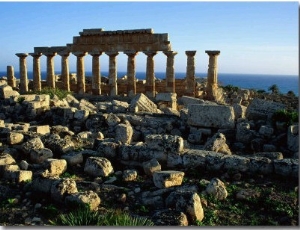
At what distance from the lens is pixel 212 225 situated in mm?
6957

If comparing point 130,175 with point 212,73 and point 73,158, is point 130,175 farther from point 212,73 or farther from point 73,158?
point 212,73

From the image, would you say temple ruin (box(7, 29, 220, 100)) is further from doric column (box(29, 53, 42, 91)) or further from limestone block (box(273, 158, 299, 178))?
limestone block (box(273, 158, 299, 178))

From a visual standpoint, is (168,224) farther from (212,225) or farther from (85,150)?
(85,150)

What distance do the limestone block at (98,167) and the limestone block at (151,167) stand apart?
33.0 inches

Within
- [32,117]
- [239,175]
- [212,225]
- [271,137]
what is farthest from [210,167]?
[32,117]

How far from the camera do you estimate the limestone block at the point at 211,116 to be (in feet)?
46.5

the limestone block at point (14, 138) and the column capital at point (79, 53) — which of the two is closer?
the limestone block at point (14, 138)

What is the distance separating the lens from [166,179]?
8469 mm

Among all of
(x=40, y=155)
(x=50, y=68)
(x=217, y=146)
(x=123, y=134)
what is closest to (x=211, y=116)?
(x=217, y=146)

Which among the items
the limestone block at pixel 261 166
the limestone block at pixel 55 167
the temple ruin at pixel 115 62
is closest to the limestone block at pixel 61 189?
the limestone block at pixel 55 167

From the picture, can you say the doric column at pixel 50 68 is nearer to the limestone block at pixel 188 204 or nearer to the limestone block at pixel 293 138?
the limestone block at pixel 293 138

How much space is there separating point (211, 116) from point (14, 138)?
22.1 feet

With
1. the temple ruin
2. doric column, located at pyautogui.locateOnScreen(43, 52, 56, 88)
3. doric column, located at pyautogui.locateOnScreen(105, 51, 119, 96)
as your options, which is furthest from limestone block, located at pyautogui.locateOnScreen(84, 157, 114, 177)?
doric column, located at pyautogui.locateOnScreen(43, 52, 56, 88)

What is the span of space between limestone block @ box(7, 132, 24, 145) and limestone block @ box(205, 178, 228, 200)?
644 centimetres
